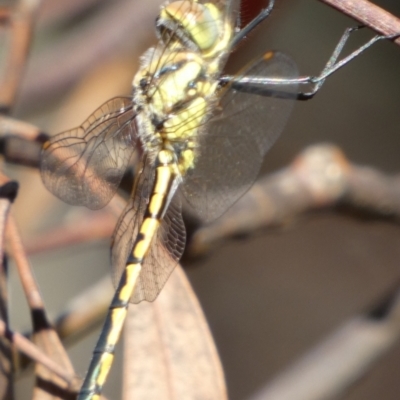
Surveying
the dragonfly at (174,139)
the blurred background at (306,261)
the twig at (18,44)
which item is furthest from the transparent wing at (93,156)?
the blurred background at (306,261)

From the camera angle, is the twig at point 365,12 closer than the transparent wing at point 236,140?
Yes

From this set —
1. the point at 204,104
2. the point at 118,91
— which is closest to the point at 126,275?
the point at 204,104

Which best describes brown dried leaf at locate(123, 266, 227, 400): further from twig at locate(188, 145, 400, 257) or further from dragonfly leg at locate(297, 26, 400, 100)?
dragonfly leg at locate(297, 26, 400, 100)

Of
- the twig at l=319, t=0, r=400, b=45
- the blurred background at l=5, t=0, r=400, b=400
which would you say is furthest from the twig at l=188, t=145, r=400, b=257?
the blurred background at l=5, t=0, r=400, b=400

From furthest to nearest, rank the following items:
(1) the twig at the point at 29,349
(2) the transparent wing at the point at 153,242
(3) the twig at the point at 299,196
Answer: (3) the twig at the point at 299,196
(2) the transparent wing at the point at 153,242
(1) the twig at the point at 29,349

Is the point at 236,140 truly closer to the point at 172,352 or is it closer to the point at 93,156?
the point at 93,156

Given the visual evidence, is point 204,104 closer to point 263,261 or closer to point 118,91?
point 118,91

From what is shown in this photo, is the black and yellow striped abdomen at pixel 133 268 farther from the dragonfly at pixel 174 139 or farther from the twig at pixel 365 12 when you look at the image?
the twig at pixel 365 12
